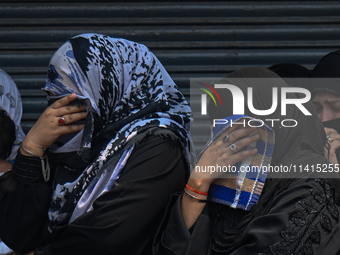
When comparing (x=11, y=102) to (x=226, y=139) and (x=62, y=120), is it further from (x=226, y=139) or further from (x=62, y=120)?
(x=226, y=139)

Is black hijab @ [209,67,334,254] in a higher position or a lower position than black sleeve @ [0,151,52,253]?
higher

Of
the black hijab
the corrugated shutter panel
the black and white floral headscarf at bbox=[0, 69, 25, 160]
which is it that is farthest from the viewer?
the corrugated shutter panel

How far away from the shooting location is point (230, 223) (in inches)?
57.0

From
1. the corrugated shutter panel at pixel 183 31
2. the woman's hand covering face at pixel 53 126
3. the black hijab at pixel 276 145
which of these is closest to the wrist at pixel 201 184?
the black hijab at pixel 276 145

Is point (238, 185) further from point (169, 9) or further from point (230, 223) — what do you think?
point (169, 9)

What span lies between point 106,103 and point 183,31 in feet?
4.90

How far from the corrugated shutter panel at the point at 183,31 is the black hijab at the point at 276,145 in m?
1.52

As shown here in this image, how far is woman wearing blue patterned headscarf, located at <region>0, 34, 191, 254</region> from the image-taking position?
5.20 feet

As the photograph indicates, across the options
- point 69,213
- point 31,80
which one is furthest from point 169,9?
point 69,213

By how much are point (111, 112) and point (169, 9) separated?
1.54 m

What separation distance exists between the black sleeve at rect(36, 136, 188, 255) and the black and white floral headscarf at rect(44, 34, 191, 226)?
0.32 ft

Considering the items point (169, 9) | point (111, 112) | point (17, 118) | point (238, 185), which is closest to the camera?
point (238, 185)

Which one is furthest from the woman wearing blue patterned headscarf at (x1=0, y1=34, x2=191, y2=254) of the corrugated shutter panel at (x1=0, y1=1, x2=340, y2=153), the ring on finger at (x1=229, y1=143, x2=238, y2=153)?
the corrugated shutter panel at (x1=0, y1=1, x2=340, y2=153)

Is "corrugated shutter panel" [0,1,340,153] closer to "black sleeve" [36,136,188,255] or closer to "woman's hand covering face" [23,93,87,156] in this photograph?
"woman's hand covering face" [23,93,87,156]
